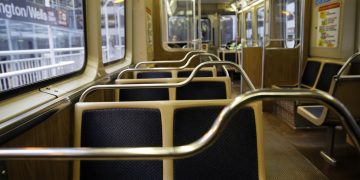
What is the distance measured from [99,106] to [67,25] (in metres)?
0.94

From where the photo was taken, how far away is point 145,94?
7.24ft

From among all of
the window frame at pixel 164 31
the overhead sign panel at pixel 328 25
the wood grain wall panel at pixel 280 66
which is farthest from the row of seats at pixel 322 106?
the window frame at pixel 164 31

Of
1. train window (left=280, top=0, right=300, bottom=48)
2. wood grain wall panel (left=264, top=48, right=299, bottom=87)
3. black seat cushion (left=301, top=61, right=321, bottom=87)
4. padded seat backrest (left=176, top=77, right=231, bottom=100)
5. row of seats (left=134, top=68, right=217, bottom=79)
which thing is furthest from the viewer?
train window (left=280, top=0, right=300, bottom=48)

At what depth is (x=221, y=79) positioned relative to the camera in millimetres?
2092

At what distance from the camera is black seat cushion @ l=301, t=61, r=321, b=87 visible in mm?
4188

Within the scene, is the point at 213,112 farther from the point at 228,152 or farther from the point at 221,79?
the point at 221,79

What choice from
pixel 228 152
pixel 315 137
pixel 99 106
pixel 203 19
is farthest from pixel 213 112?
pixel 203 19

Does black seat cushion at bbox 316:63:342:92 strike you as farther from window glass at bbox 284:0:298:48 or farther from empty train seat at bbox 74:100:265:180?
empty train seat at bbox 74:100:265:180

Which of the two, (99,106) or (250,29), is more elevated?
(250,29)

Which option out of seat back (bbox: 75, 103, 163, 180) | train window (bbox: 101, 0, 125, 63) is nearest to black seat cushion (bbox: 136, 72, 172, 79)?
train window (bbox: 101, 0, 125, 63)

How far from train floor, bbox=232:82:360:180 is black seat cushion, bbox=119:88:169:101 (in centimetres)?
116

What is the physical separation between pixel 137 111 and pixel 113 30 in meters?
2.31

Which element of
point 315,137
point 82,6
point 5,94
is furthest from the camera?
point 315,137

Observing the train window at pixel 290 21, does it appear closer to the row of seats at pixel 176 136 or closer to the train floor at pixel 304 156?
the train floor at pixel 304 156
